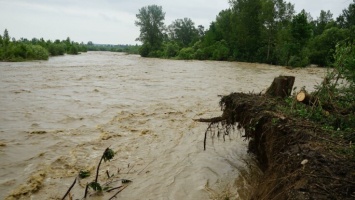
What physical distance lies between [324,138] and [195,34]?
274 feet

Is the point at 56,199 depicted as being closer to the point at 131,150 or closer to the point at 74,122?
the point at 131,150

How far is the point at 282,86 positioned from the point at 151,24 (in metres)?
65.1

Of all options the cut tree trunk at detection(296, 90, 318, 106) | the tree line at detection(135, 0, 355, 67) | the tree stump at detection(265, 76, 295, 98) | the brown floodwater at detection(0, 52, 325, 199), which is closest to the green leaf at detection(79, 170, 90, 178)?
the brown floodwater at detection(0, 52, 325, 199)

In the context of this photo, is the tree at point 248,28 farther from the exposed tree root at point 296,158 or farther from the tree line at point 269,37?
the exposed tree root at point 296,158

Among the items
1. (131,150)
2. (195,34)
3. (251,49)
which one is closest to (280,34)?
(251,49)

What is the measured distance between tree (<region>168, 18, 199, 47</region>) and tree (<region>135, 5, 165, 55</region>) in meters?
15.5

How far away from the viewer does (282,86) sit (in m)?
5.97

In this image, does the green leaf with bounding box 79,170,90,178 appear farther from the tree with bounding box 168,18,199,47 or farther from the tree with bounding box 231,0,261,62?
the tree with bounding box 168,18,199,47

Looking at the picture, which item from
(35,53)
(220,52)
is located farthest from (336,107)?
(220,52)

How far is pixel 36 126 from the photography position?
7922 mm

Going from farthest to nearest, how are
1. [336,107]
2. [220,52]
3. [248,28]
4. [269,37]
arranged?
[220,52], [248,28], [269,37], [336,107]

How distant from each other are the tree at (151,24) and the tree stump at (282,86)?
62.8 metres

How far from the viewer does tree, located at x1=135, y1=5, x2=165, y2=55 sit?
67.6 meters

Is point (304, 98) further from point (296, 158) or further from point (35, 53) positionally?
point (35, 53)
